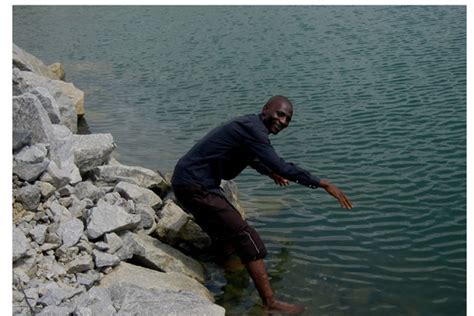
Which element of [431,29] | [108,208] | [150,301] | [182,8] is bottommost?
[150,301]

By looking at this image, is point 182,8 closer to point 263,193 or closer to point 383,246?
point 263,193

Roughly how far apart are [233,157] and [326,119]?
875 cm

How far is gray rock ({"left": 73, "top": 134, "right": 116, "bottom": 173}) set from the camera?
10.0 metres

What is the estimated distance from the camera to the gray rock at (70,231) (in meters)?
7.71

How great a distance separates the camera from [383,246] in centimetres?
979

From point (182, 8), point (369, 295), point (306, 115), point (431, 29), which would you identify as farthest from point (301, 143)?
point (182, 8)

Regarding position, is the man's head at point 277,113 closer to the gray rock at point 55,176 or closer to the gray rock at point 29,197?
the gray rock at point 55,176

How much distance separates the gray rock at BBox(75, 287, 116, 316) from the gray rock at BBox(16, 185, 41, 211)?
198 centimetres

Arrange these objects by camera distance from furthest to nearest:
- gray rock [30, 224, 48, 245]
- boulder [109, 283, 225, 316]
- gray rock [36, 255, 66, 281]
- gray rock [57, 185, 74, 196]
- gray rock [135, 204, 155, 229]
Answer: gray rock [135, 204, 155, 229] → gray rock [57, 185, 74, 196] → gray rock [30, 224, 48, 245] → gray rock [36, 255, 66, 281] → boulder [109, 283, 225, 316]

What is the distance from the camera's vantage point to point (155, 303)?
662cm

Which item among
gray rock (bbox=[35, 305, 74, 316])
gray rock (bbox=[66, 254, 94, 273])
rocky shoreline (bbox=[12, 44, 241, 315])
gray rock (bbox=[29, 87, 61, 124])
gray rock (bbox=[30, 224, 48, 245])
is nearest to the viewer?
gray rock (bbox=[35, 305, 74, 316])

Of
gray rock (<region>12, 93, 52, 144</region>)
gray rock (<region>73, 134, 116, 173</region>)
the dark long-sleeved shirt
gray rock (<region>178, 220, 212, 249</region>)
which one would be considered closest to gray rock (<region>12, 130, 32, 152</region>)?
A: gray rock (<region>12, 93, 52, 144</region>)

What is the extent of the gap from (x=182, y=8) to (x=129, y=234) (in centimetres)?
3516

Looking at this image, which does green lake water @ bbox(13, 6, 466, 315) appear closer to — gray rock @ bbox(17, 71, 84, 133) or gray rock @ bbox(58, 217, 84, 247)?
gray rock @ bbox(17, 71, 84, 133)
